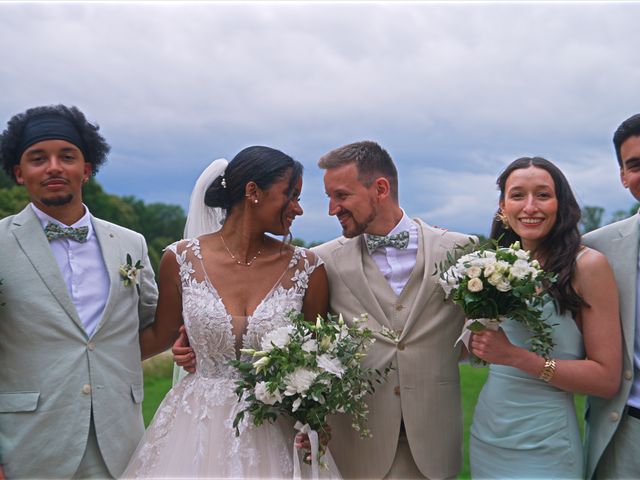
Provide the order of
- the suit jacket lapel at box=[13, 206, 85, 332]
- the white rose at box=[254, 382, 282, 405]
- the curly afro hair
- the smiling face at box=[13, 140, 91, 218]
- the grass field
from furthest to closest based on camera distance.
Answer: the grass field
the curly afro hair
the smiling face at box=[13, 140, 91, 218]
the suit jacket lapel at box=[13, 206, 85, 332]
the white rose at box=[254, 382, 282, 405]

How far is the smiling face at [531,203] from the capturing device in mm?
A: 5363

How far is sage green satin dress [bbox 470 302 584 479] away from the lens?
522 cm

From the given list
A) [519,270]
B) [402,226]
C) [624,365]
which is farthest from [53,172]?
[624,365]

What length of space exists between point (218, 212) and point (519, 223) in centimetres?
257

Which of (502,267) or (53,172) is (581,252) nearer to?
(502,267)

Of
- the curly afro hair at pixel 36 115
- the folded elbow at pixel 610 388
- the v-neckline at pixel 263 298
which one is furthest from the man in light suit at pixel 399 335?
the curly afro hair at pixel 36 115

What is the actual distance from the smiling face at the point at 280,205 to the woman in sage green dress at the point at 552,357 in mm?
1624

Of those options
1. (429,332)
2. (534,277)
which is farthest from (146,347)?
(534,277)

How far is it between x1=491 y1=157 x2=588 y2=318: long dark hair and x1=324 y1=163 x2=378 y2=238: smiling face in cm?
105

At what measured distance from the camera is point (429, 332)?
222 inches

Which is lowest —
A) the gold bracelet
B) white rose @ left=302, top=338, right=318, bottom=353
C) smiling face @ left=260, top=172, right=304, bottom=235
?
the gold bracelet

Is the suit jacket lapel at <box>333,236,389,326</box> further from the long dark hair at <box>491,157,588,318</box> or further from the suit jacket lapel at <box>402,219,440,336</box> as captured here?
the long dark hair at <box>491,157,588,318</box>

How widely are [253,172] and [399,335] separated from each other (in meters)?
1.70

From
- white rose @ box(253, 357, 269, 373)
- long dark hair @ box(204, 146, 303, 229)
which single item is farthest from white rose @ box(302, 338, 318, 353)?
long dark hair @ box(204, 146, 303, 229)
